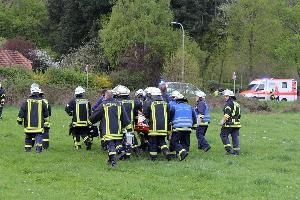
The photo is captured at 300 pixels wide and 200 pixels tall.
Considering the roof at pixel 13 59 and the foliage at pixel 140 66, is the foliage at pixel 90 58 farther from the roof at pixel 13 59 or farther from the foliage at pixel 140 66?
the foliage at pixel 140 66

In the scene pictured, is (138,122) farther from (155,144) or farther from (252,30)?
(252,30)

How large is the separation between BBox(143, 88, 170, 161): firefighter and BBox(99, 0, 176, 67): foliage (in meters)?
34.9

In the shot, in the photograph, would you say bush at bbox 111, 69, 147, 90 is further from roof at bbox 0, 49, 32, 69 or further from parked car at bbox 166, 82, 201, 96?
parked car at bbox 166, 82, 201, 96

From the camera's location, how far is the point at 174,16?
5656cm

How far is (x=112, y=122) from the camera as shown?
14711 millimetres

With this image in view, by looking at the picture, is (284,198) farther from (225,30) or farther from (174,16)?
(225,30)

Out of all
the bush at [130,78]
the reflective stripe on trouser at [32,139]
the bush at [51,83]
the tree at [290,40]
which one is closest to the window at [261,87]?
the tree at [290,40]

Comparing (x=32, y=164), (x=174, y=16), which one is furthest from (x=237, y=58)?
(x=32, y=164)

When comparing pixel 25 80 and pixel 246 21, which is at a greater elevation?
pixel 246 21

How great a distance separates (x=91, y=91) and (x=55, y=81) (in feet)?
19.8

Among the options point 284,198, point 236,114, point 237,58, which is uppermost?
point 237,58

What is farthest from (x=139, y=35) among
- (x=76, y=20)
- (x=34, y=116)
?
(x=34, y=116)

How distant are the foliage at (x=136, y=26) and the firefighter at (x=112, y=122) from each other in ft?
118

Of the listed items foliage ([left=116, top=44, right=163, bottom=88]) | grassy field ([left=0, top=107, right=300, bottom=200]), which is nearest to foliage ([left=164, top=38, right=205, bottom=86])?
foliage ([left=116, top=44, right=163, bottom=88])
